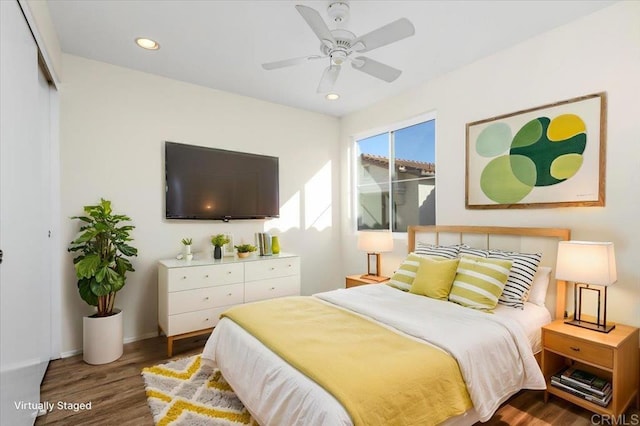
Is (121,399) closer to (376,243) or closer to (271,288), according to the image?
(271,288)

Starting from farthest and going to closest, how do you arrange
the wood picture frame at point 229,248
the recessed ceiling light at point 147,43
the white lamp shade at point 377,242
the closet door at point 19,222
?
the white lamp shade at point 377,242
the wood picture frame at point 229,248
the recessed ceiling light at point 147,43
the closet door at point 19,222

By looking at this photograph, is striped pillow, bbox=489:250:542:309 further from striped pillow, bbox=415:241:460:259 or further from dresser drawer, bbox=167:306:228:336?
dresser drawer, bbox=167:306:228:336

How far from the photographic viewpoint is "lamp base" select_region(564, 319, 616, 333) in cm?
204

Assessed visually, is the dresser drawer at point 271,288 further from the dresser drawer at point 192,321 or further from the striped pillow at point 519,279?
the striped pillow at point 519,279

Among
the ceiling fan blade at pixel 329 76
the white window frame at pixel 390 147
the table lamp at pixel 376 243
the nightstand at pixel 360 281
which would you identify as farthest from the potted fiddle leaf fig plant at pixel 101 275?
the white window frame at pixel 390 147

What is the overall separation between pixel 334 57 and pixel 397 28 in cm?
48

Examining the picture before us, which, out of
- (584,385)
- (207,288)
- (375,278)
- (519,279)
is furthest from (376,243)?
(584,385)

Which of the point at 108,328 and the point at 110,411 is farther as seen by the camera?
the point at 108,328

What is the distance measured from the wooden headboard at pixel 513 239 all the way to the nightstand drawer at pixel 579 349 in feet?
1.33

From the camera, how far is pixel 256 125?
3.93m

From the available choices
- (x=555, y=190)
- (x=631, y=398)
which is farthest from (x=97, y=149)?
(x=631, y=398)

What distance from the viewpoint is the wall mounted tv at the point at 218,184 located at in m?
3.32

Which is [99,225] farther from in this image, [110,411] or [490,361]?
[490,361]

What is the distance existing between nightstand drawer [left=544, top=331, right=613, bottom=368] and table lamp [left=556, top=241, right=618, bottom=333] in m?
0.20
